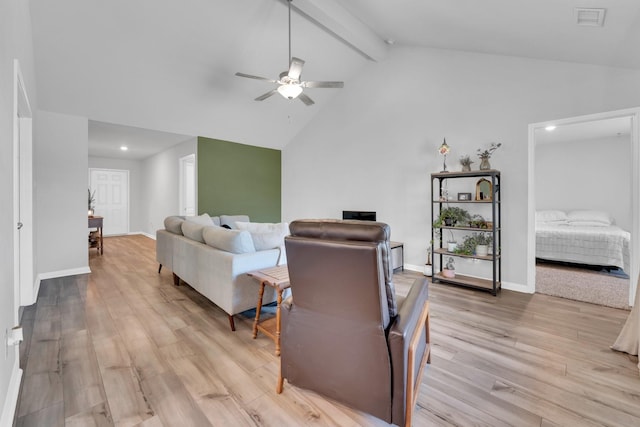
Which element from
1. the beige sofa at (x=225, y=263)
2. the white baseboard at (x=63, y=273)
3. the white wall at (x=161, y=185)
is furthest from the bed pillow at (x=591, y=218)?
the white baseboard at (x=63, y=273)

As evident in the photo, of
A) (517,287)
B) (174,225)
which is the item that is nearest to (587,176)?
(517,287)

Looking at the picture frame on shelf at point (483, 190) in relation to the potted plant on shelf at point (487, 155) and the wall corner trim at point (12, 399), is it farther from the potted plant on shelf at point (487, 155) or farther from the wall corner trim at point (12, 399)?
the wall corner trim at point (12, 399)

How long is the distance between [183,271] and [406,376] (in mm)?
2884

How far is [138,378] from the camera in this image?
1811 mm

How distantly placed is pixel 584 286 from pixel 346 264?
411 centimetres

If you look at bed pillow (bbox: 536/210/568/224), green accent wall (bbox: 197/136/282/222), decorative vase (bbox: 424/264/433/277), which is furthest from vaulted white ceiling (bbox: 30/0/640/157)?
bed pillow (bbox: 536/210/568/224)

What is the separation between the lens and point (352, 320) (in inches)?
53.4

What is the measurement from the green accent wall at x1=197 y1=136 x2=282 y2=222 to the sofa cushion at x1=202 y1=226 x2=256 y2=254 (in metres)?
3.23

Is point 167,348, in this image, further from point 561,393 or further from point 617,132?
point 617,132

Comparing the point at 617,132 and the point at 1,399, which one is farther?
the point at 617,132

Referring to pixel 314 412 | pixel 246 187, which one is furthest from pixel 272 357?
pixel 246 187

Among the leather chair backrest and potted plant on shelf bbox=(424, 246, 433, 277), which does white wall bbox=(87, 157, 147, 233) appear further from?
the leather chair backrest

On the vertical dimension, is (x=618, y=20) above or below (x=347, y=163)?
above

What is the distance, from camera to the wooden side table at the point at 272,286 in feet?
6.76
